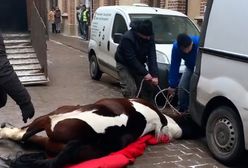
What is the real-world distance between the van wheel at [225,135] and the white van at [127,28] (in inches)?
111

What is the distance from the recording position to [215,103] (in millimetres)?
5367

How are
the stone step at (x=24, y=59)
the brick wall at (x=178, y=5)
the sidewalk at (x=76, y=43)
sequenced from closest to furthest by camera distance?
the stone step at (x=24, y=59) → the brick wall at (x=178, y=5) → the sidewalk at (x=76, y=43)

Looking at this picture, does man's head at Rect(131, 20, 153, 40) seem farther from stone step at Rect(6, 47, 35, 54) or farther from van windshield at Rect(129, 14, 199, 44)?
stone step at Rect(6, 47, 35, 54)

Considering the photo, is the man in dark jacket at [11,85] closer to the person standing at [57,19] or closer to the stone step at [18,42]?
the stone step at [18,42]

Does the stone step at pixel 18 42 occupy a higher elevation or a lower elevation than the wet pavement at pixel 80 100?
higher

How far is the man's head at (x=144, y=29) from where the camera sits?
6.47 meters

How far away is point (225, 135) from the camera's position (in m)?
5.14

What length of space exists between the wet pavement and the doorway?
1.59 metres

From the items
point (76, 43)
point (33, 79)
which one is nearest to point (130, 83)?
point (33, 79)

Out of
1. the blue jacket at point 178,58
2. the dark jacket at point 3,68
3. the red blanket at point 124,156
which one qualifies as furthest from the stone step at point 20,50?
the dark jacket at point 3,68

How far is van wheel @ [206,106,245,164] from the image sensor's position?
4902 millimetres

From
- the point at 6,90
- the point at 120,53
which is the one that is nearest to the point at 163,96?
the point at 120,53

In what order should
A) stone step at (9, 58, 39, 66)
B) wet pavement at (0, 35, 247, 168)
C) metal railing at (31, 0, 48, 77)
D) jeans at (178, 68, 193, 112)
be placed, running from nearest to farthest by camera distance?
1. wet pavement at (0, 35, 247, 168)
2. jeans at (178, 68, 193, 112)
3. metal railing at (31, 0, 48, 77)
4. stone step at (9, 58, 39, 66)

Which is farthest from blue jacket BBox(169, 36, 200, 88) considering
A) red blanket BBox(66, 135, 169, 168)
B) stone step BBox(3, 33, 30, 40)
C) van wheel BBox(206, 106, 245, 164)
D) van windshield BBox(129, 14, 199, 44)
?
stone step BBox(3, 33, 30, 40)
